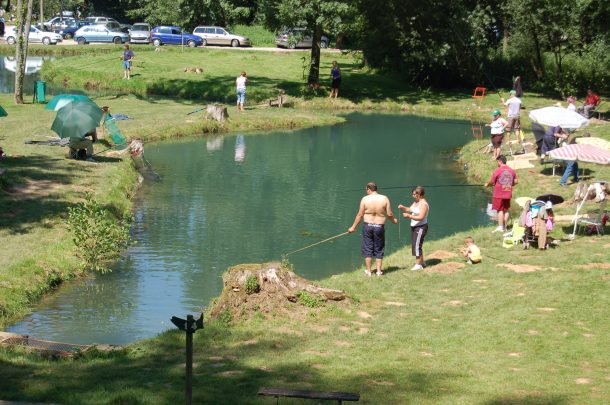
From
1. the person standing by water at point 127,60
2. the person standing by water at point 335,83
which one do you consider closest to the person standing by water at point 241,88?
the person standing by water at point 335,83

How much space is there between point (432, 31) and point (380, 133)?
12652 mm

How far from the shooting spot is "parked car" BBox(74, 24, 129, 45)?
6888cm

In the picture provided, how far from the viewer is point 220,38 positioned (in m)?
68.7

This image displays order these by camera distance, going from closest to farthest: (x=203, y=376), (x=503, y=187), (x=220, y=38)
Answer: (x=203, y=376) < (x=503, y=187) < (x=220, y=38)

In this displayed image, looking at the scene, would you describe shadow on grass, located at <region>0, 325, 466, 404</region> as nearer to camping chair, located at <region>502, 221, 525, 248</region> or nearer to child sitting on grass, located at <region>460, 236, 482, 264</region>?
child sitting on grass, located at <region>460, 236, 482, 264</region>

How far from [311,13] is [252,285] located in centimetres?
3119

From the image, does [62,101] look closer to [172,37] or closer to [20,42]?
[20,42]

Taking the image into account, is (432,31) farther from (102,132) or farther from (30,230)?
(30,230)

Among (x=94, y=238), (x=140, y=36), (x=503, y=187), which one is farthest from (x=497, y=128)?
(x=140, y=36)

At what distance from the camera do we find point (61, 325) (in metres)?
15.6

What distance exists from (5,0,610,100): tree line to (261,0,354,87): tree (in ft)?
0.16

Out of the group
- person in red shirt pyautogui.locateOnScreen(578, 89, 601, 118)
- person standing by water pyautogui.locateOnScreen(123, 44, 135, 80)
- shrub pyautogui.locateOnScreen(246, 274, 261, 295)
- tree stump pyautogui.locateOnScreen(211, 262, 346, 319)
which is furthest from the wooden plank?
person standing by water pyautogui.locateOnScreen(123, 44, 135, 80)

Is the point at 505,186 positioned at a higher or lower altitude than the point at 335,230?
higher

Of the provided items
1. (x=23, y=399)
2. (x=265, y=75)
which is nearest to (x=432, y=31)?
(x=265, y=75)
